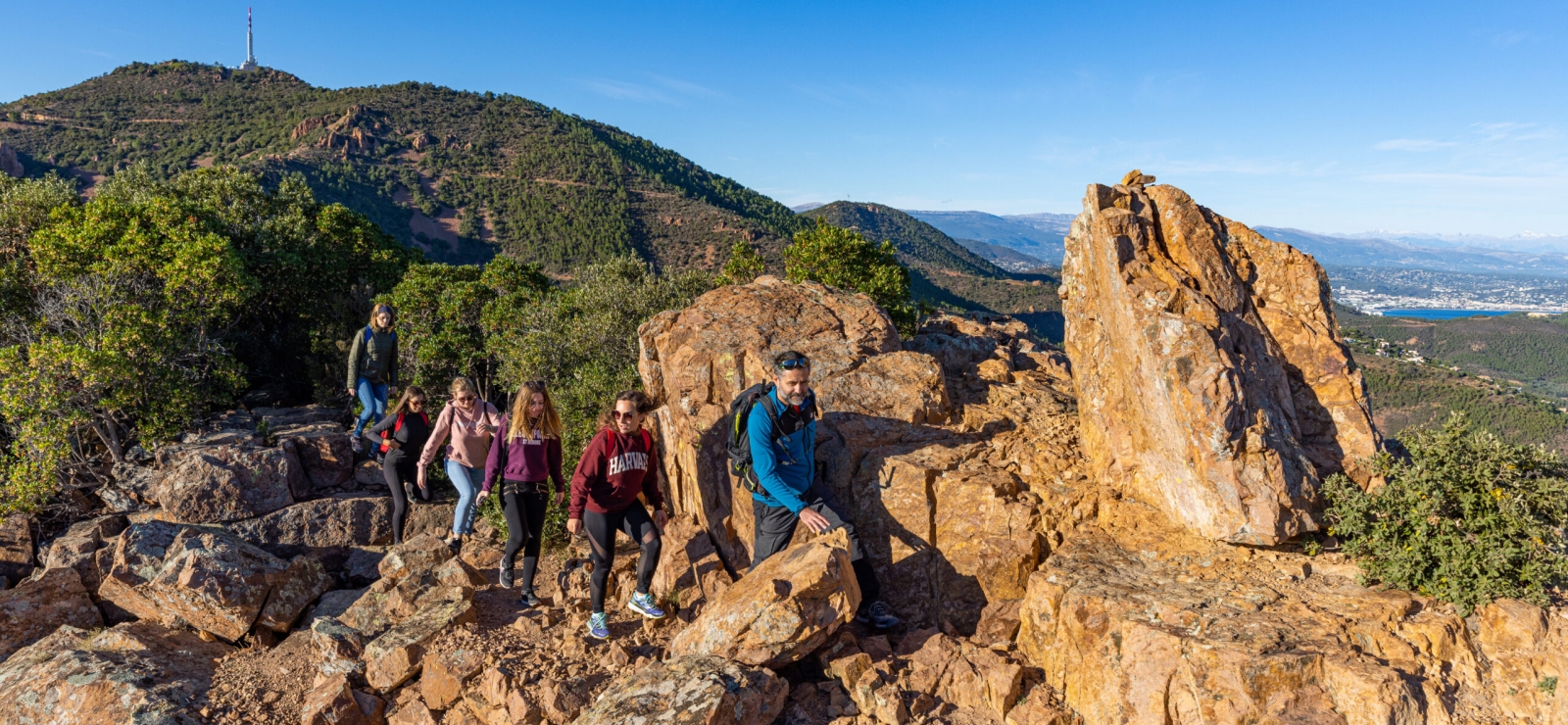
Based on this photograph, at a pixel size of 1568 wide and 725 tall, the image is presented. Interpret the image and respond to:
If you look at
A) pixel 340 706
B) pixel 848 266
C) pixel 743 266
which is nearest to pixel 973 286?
pixel 848 266

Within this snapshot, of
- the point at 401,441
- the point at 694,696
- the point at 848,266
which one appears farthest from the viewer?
the point at 848,266

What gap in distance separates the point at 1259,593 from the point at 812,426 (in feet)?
13.8

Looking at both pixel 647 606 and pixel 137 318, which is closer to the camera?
pixel 647 606

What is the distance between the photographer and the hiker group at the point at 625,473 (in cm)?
662

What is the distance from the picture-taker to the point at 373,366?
11.7 m

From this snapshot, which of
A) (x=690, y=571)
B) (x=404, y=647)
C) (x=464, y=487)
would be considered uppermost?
(x=464, y=487)

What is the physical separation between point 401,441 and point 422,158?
329 ft

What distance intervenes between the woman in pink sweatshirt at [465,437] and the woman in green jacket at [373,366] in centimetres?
348

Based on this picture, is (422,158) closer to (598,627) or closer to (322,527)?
(322,527)

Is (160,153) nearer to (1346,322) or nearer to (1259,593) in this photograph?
(1259,593)

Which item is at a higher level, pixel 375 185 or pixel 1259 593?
pixel 375 185

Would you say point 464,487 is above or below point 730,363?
below

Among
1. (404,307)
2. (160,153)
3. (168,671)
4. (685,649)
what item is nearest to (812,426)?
(685,649)

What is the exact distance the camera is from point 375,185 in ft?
273
